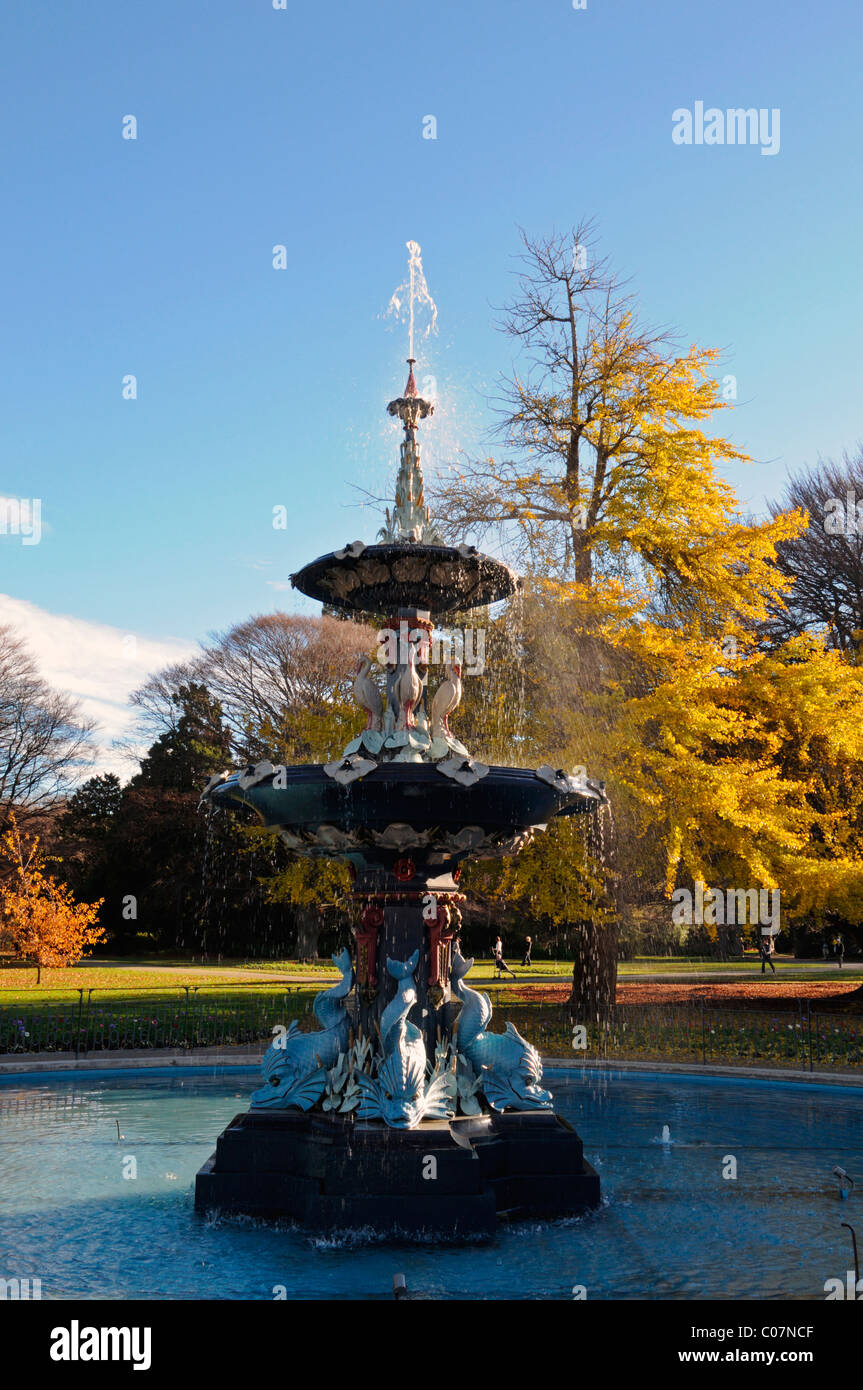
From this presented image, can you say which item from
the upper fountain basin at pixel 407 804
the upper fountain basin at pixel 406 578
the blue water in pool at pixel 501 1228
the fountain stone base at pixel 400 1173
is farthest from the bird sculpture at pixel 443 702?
the blue water in pool at pixel 501 1228

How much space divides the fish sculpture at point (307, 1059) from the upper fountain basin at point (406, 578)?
332 cm

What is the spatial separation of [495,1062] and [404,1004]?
1.08 m

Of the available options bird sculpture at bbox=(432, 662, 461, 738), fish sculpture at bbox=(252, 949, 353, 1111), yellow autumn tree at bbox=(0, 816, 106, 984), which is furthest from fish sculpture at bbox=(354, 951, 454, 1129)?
yellow autumn tree at bbox=(0, 816, 106, 984)

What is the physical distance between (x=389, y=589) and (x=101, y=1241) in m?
5.71

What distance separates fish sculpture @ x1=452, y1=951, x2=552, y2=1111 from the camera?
8.88 metres

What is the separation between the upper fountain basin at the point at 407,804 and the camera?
795 centimetres

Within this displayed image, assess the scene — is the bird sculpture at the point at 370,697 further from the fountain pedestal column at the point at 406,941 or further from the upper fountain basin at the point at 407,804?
the fountain pedestal column at the point at 406,941

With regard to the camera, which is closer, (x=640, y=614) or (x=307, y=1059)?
(x=307, y=1059)

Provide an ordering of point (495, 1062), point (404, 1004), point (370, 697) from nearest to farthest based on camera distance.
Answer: point (404, 1004) → point (495, 1062) → point (370, 697)

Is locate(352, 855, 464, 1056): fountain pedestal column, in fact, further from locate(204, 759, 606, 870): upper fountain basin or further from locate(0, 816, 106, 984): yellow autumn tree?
locate(0, 816, 106, 984): yellow autumn tree

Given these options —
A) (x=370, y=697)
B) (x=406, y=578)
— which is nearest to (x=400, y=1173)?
(x=370, y=697)

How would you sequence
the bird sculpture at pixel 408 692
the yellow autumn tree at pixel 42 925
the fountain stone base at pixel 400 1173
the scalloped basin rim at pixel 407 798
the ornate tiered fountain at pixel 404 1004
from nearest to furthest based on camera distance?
the fountain stone base at pixel 400 1173 < the ornate tiered fountain at pixel 404 1004 < the scalloped basin rim at pixel 407 798 < the bird sculpture at pixel 408 692 < the yellow autumn tree at pixel 42 925

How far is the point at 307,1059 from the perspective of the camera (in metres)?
8.99

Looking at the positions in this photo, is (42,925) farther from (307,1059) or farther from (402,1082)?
(402,1082)
